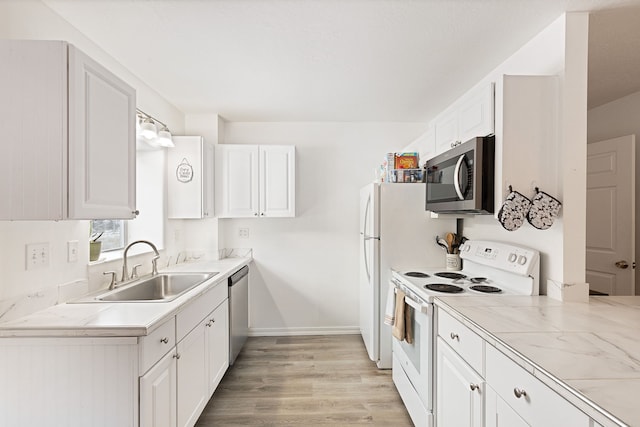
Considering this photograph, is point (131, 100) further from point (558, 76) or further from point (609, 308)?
point (609, 308)

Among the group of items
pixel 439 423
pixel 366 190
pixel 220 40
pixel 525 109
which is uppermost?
pixel 220 40

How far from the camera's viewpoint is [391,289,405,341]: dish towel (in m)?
2.08

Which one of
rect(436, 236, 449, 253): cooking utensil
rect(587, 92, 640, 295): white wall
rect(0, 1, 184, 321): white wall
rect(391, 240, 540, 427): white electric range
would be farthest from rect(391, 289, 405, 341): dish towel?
rect(587, 92, 640, 295): white wall

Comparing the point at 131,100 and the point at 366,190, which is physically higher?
the point at 131,100

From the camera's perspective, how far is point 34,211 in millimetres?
1192

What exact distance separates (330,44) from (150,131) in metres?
1.48

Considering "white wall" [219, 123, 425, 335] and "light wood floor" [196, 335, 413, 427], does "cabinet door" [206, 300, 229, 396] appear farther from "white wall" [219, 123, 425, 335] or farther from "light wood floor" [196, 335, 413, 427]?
"white wall" [219, 123, 425, 335]

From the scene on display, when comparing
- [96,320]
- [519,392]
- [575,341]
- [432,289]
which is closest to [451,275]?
[432,289]

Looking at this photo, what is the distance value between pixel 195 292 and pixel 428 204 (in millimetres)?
1806

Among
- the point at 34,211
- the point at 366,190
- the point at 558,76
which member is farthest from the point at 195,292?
the point at 558,76

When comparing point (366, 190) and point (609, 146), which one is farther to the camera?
point (366, 190)

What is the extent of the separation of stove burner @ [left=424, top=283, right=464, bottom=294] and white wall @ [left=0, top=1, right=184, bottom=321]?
2083 millimetres

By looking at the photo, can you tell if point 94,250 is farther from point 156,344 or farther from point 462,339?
point 462,339

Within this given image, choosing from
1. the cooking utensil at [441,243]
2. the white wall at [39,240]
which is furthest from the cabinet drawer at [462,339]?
the white wall at [39,240]
